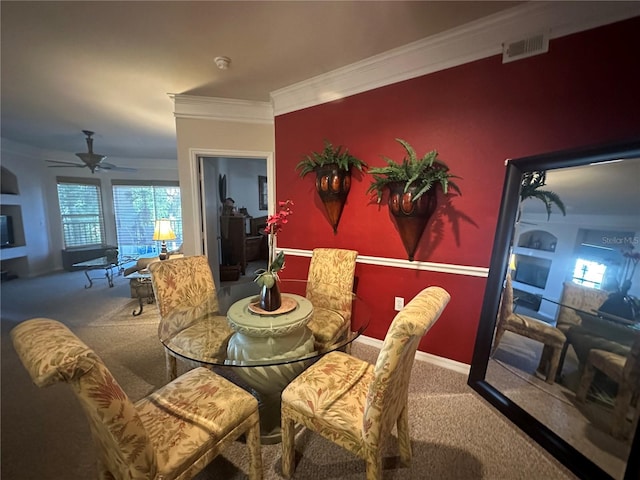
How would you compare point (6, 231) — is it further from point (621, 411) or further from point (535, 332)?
point (621, 411)

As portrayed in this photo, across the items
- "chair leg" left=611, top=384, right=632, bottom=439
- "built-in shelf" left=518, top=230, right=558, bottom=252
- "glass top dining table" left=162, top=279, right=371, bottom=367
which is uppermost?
"built-in shelf" left=518, top=230, right=558, bottom=252

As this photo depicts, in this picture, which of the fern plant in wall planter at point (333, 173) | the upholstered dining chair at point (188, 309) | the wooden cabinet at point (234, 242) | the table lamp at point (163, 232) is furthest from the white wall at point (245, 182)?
the upholstered dining chair at point (188, 309)

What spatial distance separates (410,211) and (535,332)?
1.13m

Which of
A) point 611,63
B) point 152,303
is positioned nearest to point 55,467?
point 152,303

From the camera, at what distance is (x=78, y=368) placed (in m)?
0.67

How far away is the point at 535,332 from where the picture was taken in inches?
64.9

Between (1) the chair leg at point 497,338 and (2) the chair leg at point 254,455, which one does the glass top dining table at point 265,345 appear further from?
(1) the chair leg at point 497,338

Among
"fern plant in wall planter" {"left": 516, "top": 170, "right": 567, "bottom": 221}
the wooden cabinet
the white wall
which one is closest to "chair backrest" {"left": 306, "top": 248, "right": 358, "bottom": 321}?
"fern plant in wall planter" {"left": 516, "top": 170, "right": 567, "bottom": 221}

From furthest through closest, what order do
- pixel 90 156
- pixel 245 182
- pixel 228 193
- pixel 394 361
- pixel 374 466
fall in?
pixel 245 182 → pixel 228 193 → pixel 90 156 → pixel 374 466 → pixel 394 361

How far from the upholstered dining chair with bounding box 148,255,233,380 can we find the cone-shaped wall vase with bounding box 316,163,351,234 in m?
1.26

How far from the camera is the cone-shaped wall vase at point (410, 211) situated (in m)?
2.00

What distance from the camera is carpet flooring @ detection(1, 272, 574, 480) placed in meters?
1.33

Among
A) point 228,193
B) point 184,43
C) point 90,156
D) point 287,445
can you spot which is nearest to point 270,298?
point 287,445

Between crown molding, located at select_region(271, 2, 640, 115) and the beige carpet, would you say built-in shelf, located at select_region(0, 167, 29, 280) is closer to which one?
the beige carpet
